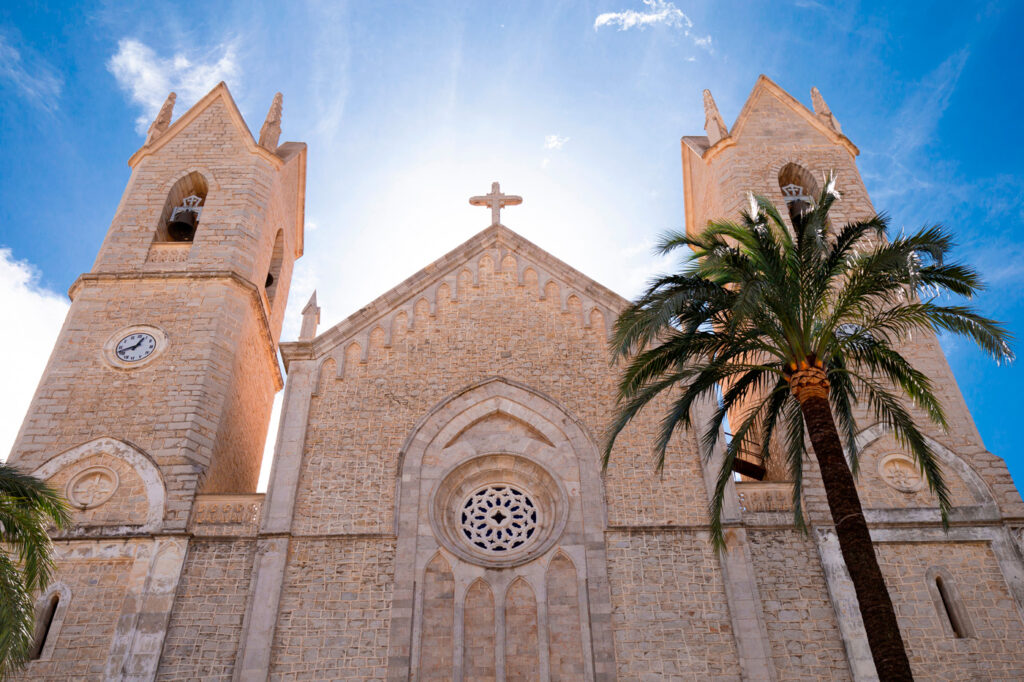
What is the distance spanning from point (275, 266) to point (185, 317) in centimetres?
626

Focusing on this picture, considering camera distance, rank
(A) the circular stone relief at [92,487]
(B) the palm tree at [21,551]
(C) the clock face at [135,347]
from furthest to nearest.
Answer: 1. (C) the clock face at [135,347]
2. (A) the circular stone relief at [92,487]
3. (B) the palm tree at [21,551]

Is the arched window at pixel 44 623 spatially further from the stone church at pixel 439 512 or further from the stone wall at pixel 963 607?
the stone wall at pixel 963 607

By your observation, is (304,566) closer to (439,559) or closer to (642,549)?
(439,559)

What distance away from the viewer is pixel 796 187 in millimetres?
23516

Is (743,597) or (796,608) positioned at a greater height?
(743,597)

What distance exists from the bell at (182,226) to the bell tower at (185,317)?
0.12ft

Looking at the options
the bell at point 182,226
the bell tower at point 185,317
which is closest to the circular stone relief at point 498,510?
the bell tower at point 185,317

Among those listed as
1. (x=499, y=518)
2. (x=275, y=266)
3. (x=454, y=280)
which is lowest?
(x=499, y=518)

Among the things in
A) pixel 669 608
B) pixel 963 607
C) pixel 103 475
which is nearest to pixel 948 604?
pixel 963 607

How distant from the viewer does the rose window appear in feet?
53.4

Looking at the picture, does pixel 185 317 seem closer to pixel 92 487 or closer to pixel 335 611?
pixel 92 487

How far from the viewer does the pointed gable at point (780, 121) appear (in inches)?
950

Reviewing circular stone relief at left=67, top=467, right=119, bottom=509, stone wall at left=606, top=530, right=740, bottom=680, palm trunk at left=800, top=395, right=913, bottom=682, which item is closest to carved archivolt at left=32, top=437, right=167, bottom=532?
circular stone relief at left=67, top=467, right=119, bottom=509

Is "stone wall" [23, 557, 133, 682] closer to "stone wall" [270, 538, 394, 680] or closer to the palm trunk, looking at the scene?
"stone wall" [270, 538, 394, 680]
